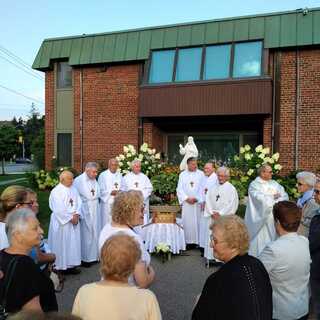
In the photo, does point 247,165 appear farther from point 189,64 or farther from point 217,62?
point 189,64

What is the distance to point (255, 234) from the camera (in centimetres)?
688

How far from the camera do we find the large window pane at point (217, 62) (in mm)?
14875

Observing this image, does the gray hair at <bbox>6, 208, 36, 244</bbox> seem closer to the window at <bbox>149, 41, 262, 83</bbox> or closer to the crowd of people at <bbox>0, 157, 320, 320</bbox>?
the crowd of people at <bbox>0, 157, 320, 320</bbox>

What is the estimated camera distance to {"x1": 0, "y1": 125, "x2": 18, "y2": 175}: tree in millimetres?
33438

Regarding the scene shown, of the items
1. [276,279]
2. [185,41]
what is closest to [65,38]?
[185,41]

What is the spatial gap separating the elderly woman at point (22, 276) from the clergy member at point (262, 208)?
4598 mm

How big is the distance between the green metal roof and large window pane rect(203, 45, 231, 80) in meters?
0.32

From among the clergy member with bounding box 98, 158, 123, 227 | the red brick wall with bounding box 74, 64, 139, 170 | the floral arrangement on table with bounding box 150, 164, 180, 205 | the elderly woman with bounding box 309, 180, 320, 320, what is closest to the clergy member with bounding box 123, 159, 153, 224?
the clergy member with bounding box 98, 158, 123, 227

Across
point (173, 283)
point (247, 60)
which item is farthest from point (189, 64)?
point (173, 283)

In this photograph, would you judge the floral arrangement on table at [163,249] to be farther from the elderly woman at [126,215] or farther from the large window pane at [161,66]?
the large window pane at [161,66]

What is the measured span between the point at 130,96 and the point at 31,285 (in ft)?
46.4

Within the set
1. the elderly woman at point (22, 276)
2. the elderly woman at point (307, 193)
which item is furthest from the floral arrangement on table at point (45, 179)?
the elderly woman at point (22, 276)

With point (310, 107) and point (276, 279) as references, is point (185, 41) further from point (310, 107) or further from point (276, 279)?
point (276, 279)

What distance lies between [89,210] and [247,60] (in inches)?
354
